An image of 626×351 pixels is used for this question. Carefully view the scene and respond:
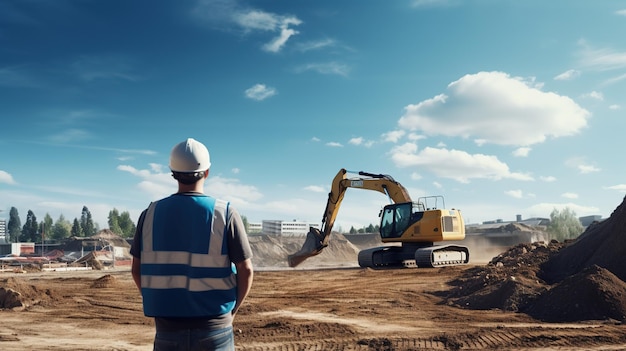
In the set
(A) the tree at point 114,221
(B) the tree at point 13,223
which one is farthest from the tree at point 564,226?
(B) the tree at point 13,223

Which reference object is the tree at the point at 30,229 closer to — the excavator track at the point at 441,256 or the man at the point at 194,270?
the excavator track at the point at 441,256

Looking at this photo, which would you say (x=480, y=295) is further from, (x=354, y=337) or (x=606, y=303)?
(x=354, y=337)

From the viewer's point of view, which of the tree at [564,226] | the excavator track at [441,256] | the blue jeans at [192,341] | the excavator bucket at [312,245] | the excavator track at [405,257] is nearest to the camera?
the blue jeans at [192,341]

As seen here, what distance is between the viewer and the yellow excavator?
2250 centimetres

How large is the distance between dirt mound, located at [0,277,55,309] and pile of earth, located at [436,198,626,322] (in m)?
11.3

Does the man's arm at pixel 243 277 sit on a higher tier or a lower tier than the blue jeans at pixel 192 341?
higher

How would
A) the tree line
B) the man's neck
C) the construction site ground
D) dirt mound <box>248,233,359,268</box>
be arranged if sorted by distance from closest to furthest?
the man's neck → the construction site ground → dirt mound <box>248,233,359,268</box> → the tree line

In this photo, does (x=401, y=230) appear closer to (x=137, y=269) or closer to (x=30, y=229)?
(x=137, y=269)

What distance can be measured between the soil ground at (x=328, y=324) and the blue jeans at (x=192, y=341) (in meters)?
6.11

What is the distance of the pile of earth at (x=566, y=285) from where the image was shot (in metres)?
11.1

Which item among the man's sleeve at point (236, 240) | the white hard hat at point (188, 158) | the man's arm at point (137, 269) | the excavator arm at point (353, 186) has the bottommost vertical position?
the man's arm at point (137, 269)

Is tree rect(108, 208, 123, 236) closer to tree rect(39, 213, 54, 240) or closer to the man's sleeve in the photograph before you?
tree rect(39, 213, 54, 240)

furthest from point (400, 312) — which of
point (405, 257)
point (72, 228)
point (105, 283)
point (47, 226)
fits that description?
point (47, 226)

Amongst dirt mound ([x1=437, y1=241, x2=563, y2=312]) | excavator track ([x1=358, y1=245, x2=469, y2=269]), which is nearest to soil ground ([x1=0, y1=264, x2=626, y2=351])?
dirt mound ([x1=437, y1=241, x2=563, y2=312])
